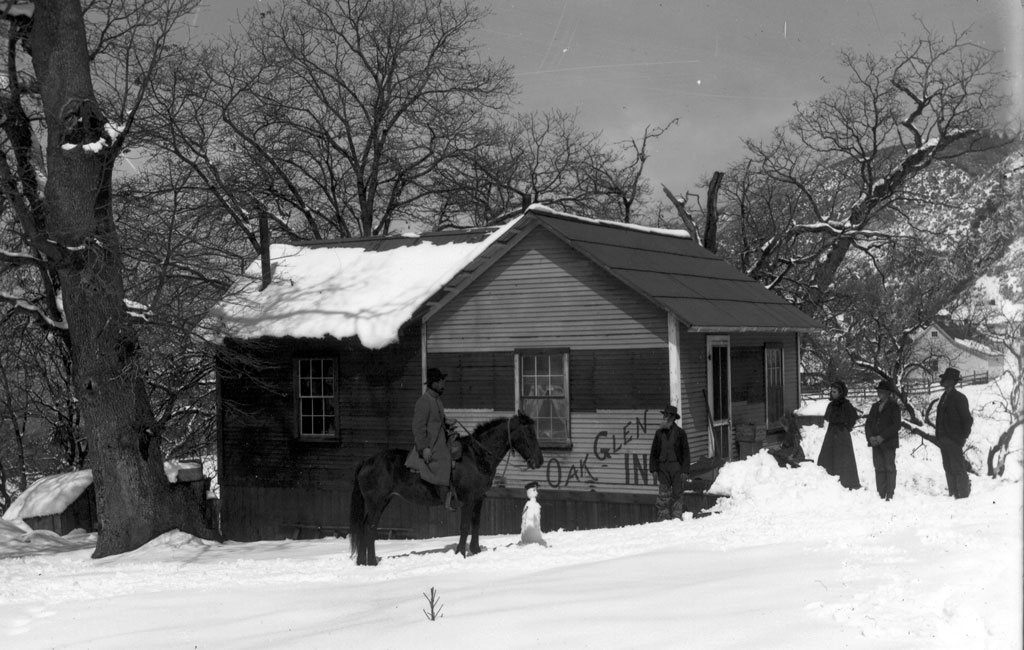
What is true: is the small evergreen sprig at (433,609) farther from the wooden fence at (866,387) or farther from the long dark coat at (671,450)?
the wooden fence at (866,387)

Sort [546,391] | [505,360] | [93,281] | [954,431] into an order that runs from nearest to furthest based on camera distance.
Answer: [954,431] < [93,281] < [546,391] < [505,360]

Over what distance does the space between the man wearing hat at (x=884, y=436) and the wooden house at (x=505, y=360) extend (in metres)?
3.45

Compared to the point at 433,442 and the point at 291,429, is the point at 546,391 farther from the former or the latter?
the point at 291,429

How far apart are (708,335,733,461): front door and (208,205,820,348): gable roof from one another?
64 cm

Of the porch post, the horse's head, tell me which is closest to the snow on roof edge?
the porch post

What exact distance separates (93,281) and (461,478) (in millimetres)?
7221

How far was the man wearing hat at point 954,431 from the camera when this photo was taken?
13562 millimetres

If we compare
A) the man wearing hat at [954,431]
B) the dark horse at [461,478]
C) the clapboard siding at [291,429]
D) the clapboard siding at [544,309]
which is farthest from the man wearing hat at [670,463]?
the clapboard siding at [291,429]

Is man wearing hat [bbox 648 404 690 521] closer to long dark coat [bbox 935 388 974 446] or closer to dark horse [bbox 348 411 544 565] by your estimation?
dark horse [bbox 348 411 544 565]

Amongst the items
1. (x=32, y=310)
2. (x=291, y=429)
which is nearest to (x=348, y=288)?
(x=291, y=429)

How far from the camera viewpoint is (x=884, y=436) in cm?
1433

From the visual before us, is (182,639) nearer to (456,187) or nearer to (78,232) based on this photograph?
(78,232)

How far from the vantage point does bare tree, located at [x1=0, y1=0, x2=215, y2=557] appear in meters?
16.2

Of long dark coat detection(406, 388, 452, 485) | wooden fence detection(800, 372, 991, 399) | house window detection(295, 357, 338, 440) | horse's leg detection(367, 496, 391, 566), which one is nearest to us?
long dark coat detection(406, 388, 452, 485)
